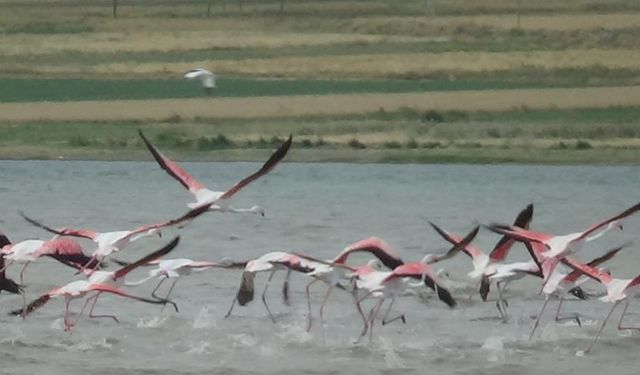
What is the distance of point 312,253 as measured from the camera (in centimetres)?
2780

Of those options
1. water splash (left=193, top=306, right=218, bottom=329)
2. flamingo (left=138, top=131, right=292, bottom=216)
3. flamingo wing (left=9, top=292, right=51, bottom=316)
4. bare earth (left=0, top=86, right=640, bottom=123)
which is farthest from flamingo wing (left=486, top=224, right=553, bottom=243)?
bare earth (left=0, top=86, right=640, bottom=123)

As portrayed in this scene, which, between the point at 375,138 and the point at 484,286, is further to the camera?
the point at 375,138

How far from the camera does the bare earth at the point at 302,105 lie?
50844mm

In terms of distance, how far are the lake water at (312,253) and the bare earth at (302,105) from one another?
517cm

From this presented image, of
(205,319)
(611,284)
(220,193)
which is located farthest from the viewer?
(205,319)

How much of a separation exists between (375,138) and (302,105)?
667 centimetres

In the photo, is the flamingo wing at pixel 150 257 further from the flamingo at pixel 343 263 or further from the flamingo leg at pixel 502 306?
the flamingo leg at pixel 502 306

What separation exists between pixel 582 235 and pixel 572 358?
50.3 inches

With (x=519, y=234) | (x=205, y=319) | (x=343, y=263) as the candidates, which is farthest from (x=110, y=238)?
(x=519, y=234)

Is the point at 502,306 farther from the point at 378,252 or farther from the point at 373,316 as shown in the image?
the point at 378,252

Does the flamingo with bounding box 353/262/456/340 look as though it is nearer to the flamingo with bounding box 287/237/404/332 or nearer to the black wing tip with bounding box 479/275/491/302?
A: the flamingo with bounding box 287/237/404/332

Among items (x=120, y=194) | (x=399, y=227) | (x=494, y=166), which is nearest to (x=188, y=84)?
(x=494, y=166)

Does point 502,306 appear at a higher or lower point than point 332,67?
higher

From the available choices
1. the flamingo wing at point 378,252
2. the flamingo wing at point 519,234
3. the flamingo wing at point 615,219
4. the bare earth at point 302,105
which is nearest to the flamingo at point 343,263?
the flamingo wing at point 378,252
